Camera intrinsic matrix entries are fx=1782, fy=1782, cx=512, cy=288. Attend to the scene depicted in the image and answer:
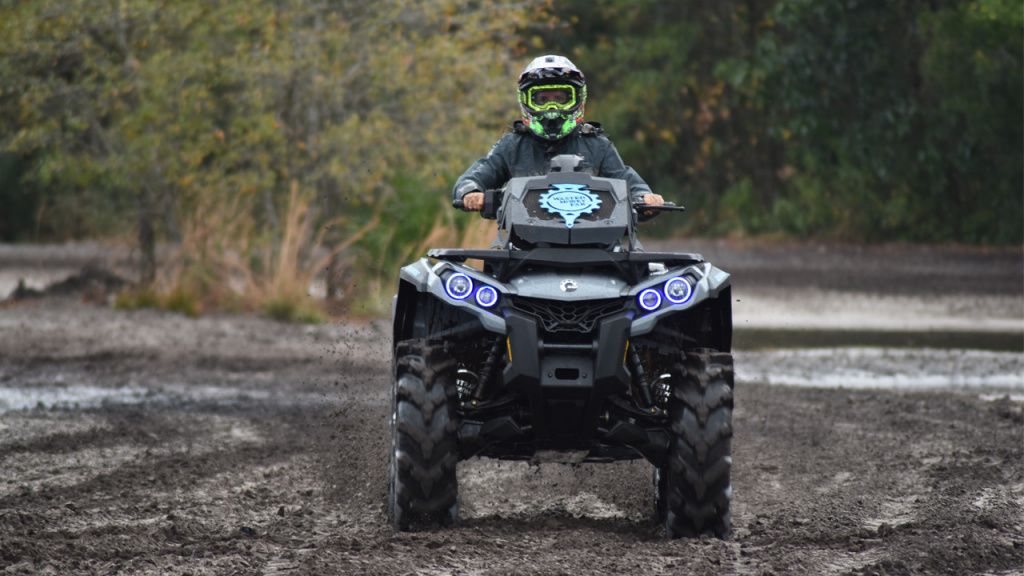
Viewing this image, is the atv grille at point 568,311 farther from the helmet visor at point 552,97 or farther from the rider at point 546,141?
the helmet visor at point 552,97

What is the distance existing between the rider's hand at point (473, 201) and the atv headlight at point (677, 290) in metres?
1.33

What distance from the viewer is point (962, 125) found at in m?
37.9

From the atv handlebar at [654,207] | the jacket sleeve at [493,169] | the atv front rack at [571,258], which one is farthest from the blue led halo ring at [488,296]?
the jacket sleeve at [493,169]

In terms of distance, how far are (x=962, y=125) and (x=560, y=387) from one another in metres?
31.4

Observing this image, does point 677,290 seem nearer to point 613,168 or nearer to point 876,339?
point 613,168

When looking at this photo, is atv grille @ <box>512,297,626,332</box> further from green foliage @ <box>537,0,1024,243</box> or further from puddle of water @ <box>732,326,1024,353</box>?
green foliage @ <box>537,0,1024,243</box>

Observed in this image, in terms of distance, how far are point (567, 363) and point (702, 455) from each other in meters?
0.75

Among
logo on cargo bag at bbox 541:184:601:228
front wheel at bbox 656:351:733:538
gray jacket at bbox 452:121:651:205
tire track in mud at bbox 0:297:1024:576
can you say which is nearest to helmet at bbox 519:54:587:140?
gray jacket at bbox 452:121:651:205

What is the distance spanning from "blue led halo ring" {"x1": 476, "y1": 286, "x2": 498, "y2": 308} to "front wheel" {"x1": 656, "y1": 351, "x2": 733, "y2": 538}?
0.96 m

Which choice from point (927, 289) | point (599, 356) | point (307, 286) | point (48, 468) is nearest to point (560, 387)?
point (599, 356)

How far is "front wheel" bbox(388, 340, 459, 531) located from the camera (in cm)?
821

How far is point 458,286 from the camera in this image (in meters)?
8.38

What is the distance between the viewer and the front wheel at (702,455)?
321 inches

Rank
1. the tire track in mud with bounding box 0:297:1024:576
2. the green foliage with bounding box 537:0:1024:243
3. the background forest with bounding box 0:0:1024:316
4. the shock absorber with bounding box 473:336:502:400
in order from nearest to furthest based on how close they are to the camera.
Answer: the tire track in mud with bounding box 0:297:1024:576, the shock absorber with bounding box 473:336:502:400, the background forest with bounding box 0:0:1024:316, the green foliage with bounding box 537:0:1024:243
